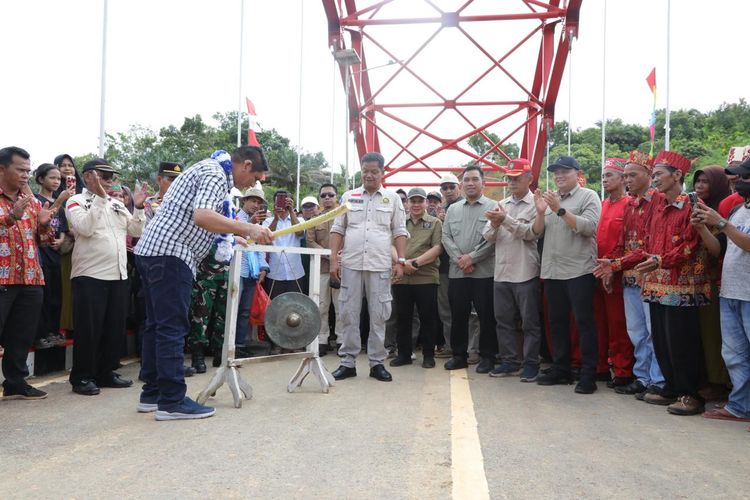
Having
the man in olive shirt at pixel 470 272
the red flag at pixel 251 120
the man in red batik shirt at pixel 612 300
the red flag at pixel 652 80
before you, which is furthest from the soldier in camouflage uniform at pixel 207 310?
the red flag at pixel 652 80

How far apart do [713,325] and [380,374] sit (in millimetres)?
2608

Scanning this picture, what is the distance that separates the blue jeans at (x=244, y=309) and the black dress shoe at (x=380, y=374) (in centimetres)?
181

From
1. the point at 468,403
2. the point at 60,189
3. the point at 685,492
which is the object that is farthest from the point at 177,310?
the point at 685,492

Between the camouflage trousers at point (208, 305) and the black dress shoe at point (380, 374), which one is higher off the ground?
the camouflage trousers at point (208, 305)

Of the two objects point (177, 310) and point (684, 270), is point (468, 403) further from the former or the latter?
point (177, 310)

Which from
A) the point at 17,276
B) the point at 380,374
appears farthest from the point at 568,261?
the point at 17,276

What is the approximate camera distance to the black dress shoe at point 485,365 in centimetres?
567

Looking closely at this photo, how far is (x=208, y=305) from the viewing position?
19.3ft

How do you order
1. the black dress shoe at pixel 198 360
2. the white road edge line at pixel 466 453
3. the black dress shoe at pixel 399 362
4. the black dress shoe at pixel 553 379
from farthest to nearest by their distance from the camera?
the black dress shoe at pixel 399 362, the black dress shoe at pixel 198 360, the black dress shoe at pixel 553 379, the white road edge line at pixel 466 453

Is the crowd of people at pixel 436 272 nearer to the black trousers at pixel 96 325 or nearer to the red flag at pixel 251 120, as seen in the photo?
the black trousers at pixel 96 325

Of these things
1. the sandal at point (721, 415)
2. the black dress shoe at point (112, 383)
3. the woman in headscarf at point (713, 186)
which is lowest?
the black dress shoe at point (112, 383)

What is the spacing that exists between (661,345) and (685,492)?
2055 mm

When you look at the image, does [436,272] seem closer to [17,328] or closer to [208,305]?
[208,305]

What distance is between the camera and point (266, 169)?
4.18m
